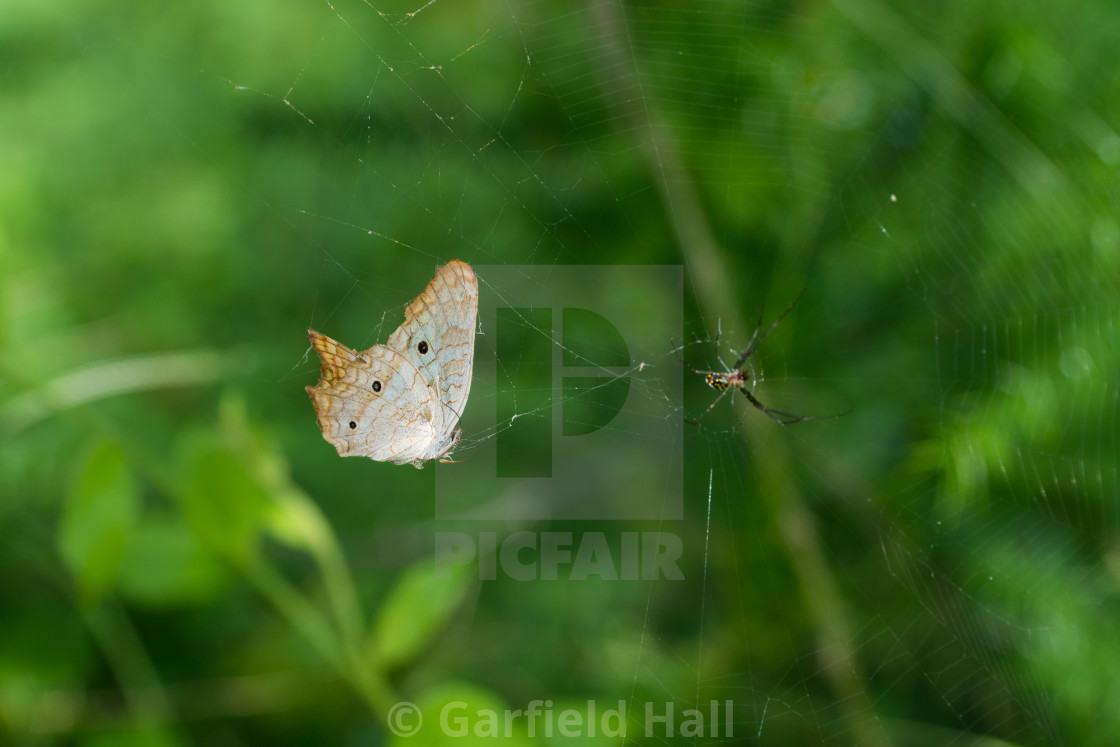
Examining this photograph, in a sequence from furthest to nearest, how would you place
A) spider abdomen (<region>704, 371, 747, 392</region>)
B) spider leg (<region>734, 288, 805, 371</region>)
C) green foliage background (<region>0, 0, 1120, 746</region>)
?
1. spider abdomen (<region>704, 371, 747, 392</region>)
2. spider leg (<region>734, 288, 805, 371</region>)
3. green foliage background (<region>0, 0, 1120, 746</region>)

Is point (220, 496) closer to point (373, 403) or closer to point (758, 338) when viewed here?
point (373, 403)

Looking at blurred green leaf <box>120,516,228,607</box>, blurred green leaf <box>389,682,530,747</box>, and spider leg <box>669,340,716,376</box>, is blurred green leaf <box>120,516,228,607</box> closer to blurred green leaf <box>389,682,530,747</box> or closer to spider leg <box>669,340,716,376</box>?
blurred green leaf <box>389,682,530,747</box>

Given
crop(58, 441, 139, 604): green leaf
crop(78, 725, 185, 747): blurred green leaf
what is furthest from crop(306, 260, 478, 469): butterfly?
crop(78, 725, 185, 747): blurred green leaf

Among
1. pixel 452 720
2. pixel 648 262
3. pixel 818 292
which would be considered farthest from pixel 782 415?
pixel 452 720

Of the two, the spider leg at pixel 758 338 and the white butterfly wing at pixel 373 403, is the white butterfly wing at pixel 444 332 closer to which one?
the white butterfly wing at pixel 373 403

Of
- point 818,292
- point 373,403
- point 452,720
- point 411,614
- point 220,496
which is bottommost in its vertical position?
point 452,720

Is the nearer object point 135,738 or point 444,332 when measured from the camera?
point 444,332
